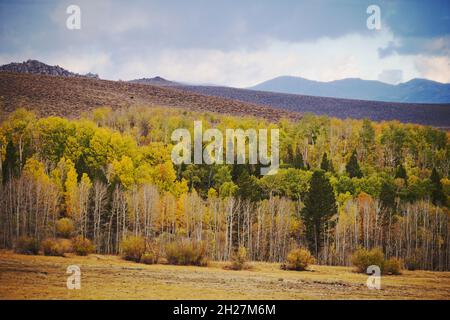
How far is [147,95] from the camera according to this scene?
118625 millimetres

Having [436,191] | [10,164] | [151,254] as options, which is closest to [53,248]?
[151,254]

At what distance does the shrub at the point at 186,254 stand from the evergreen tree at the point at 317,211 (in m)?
12.5

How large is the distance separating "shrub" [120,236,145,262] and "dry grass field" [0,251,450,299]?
64.1 inches

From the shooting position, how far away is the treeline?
5294 cm

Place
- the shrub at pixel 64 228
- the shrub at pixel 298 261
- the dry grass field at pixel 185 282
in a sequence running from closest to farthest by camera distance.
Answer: the dry grass field at pixel 185 282, the shrub at pixel 298 261, the shrub at pixel 64 228

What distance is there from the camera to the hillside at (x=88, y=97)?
93812 mm

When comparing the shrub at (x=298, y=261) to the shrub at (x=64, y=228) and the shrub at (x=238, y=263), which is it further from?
the shrub at (x=64, y=228)

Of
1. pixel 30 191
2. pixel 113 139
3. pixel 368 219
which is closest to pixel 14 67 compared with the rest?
pixel 113 139

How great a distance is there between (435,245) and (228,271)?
23790mm

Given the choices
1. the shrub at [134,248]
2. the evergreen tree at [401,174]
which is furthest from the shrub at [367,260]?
the evergreen tree at [401,174]

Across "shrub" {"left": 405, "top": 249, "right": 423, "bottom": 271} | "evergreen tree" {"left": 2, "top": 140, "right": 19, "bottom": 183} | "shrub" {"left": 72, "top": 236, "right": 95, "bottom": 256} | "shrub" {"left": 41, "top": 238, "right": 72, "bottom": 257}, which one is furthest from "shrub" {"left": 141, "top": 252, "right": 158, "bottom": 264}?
"shrub" {"left": 405, "top": 249, "right": 423, "bottom": 271}

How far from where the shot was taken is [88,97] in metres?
105

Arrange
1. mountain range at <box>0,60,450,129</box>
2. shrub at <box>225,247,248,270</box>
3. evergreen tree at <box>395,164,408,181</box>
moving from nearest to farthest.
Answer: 1. shrub at <box>225,247,248,270</box>
2. evergreen tree at <box>395,164,408,181</box>
3. mountain range at <box>0,60,450,129</box>

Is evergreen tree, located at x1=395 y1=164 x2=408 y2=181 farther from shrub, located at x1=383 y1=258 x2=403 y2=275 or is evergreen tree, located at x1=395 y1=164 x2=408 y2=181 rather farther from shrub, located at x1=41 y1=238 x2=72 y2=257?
shrub, located at x1=41 y1=238 x2=72 y2=257
